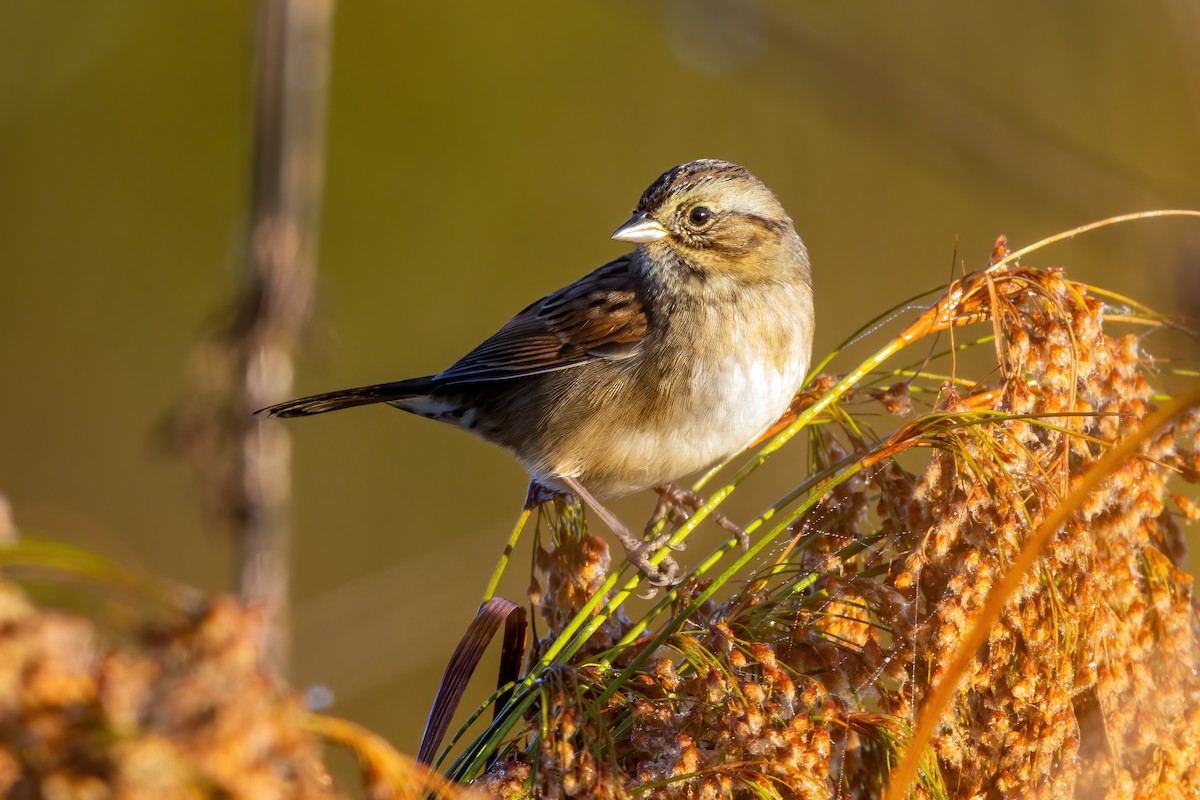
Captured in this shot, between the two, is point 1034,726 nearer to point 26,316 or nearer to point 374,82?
point 374,82

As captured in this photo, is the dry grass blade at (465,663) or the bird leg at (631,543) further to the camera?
the bird leg at (631,543)

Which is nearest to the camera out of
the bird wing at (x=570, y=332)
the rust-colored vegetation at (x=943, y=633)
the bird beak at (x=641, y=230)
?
the rust-colored vegetation at (x=943, y=633)

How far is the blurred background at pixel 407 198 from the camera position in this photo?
22.4 feet

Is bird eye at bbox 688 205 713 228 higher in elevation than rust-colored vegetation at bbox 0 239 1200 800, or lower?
higher

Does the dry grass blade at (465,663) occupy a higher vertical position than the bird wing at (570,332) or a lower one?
lower

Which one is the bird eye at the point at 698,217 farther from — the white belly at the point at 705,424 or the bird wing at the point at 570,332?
the white belly at the point at 705,424

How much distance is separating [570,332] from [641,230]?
0.47 m

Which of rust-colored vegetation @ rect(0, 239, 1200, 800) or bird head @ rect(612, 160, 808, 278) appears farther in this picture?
bird head @ rect(612, 160, 808, 278)

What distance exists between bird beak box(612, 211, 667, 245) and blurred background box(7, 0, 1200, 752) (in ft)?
10.5

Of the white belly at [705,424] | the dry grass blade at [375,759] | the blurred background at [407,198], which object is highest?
the blurred background at [407,198]

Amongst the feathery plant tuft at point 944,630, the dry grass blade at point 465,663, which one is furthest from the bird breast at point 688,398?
the dry grass blade at point 465,663

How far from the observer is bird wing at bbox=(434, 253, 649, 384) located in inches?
141

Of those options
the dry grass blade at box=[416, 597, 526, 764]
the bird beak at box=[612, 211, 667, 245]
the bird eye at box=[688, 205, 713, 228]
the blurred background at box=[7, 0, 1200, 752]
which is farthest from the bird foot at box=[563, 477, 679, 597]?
the blurred background at box=[7, 0, 1200, 752]

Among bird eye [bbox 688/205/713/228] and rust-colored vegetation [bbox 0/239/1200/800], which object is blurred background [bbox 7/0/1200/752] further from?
rust-colored vegetation [bbox 0/239/1200/800]
